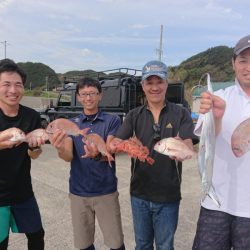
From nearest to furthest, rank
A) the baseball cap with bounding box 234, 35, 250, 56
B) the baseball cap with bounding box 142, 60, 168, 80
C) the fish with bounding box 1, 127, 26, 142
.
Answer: the baseball cap with bounding box 234, 35, 250, 56
the fish with bounding box 1, 127, 26, 142
the baseball cap with bounding box 142, 60, 168, 80

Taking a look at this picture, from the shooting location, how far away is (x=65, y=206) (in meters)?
5.90

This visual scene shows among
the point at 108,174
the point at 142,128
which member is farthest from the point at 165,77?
the point at 108,174

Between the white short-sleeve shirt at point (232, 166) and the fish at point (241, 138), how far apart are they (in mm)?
116

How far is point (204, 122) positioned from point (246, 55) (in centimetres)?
64

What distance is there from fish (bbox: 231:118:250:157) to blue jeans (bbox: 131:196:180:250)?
3.12 ft

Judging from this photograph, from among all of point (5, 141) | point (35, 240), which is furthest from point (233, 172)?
point (35, 240)

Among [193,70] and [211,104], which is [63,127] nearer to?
[211,104]

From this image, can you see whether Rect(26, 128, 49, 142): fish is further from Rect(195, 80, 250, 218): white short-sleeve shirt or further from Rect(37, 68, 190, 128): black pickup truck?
Rect(37, 68, 190, 128): black pickup truck

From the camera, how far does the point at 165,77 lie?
3102 mm

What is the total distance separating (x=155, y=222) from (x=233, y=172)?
3.24ft

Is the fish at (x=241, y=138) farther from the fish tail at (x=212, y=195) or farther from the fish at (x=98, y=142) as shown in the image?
the fish at (x=98, y=142)

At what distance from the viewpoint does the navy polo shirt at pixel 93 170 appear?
10.9ft

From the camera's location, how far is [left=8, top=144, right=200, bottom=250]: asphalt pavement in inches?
179

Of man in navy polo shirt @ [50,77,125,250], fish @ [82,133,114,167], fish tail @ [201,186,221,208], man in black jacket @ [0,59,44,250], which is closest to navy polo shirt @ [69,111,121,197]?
man in navy polo shirt @ [50,77,125,250]
